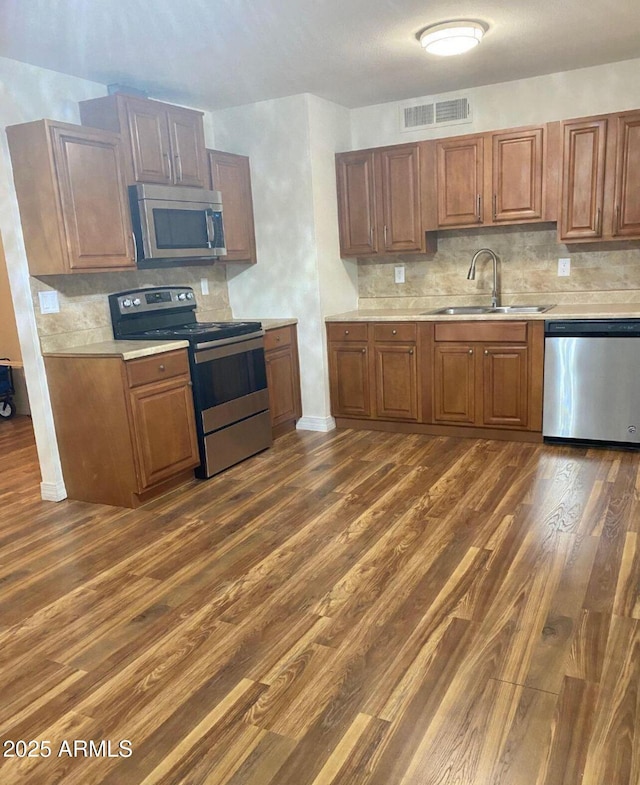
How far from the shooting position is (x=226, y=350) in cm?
386

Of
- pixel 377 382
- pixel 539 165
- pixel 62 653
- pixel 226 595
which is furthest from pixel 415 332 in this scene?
pixel 62 653

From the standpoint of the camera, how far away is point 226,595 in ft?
8.16

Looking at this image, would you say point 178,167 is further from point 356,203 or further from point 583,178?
point 583,178

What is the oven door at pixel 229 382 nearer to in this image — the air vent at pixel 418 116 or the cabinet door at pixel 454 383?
the cabinet door at pixel 454 383

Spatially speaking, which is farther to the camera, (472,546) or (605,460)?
(605,460)

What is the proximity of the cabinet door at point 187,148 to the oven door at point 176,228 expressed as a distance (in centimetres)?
16

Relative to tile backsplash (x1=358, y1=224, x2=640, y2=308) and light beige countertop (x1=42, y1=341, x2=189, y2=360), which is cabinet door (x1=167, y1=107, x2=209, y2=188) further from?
tile backsplash (x1=358, y1=224, x2=640, y2=308)

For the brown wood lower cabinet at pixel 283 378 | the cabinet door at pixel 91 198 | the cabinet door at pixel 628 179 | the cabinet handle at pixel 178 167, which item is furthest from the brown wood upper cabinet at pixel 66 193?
the cabinet door at pixel 628 179

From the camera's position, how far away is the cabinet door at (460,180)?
425cm

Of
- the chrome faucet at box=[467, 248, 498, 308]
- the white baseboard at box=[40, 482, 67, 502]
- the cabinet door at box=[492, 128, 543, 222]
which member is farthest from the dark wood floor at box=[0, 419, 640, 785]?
the cabinet door at box=[492, 128, 543, 222]

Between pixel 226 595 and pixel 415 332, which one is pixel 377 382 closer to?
pixel 415 332

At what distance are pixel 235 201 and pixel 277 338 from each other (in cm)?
103

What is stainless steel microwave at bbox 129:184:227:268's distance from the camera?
3602 mm

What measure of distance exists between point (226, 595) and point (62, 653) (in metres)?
0.62
